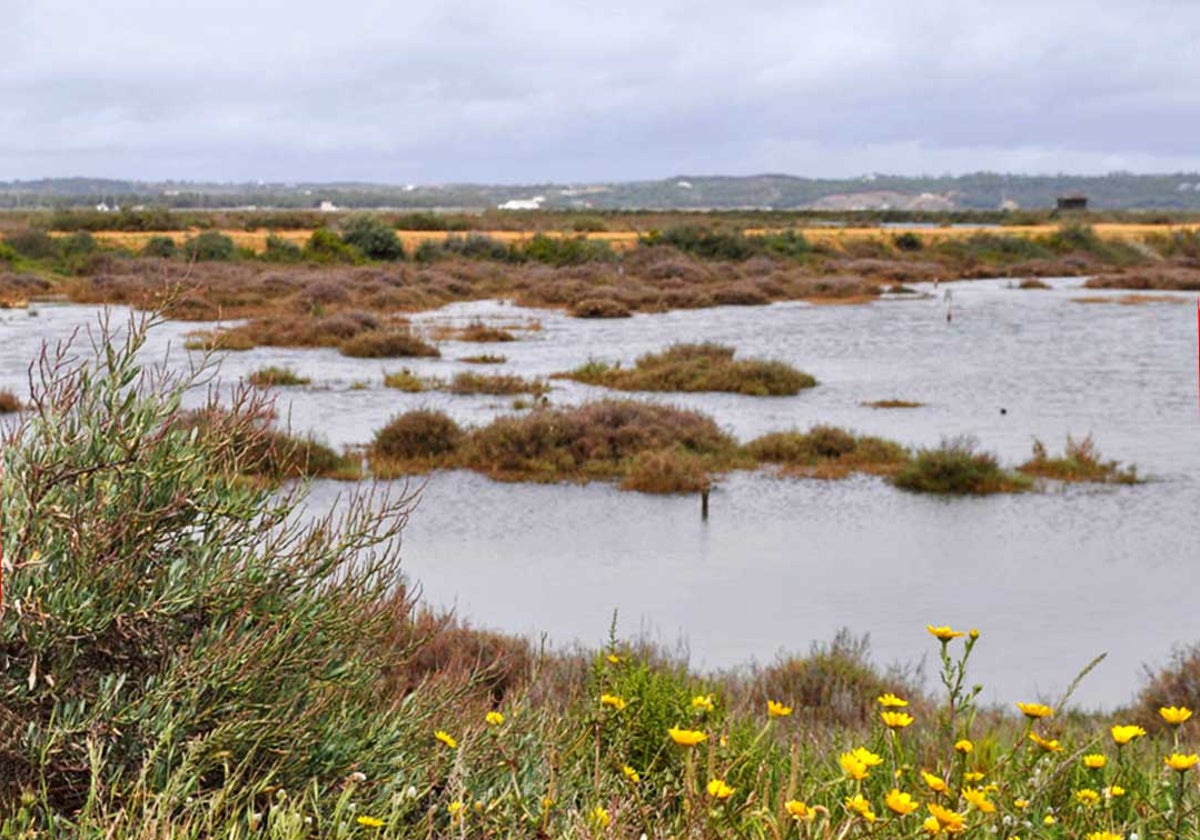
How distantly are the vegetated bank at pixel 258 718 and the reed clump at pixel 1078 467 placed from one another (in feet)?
43.7

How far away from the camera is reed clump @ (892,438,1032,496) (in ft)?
56.6

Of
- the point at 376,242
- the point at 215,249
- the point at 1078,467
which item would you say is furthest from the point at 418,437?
the point at 376,242

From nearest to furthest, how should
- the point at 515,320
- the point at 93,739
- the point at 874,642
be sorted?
the point at 93,739
the point at 874,642
the point at 515,320

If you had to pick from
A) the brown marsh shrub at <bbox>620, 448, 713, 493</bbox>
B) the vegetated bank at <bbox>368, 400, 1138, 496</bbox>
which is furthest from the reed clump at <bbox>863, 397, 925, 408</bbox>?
the brown marsh shrub at <bbox>620, 448, 713, 493</bbox>

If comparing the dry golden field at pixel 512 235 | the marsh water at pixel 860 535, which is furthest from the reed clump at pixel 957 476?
the dry golden field at pixel 512 235

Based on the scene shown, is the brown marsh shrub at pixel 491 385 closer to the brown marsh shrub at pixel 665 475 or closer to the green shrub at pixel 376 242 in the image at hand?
the brown marsh shrub at pixel 665 475

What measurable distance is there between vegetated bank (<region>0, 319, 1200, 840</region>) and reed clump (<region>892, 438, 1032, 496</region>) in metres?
12.3

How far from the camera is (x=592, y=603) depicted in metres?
12.1

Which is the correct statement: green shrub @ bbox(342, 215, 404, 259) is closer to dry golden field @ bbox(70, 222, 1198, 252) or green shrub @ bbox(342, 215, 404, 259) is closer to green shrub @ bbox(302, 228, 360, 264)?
green shrub @ bbox(302, 228, 360, 264)

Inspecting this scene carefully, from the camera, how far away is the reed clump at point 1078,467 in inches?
698

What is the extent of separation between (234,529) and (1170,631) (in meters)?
9.06

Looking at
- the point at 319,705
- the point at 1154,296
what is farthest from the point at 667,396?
the point at 1154,296

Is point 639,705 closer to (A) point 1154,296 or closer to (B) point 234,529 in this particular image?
(B) point 234,529

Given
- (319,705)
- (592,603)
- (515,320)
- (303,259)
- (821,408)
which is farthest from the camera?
(303,259)
